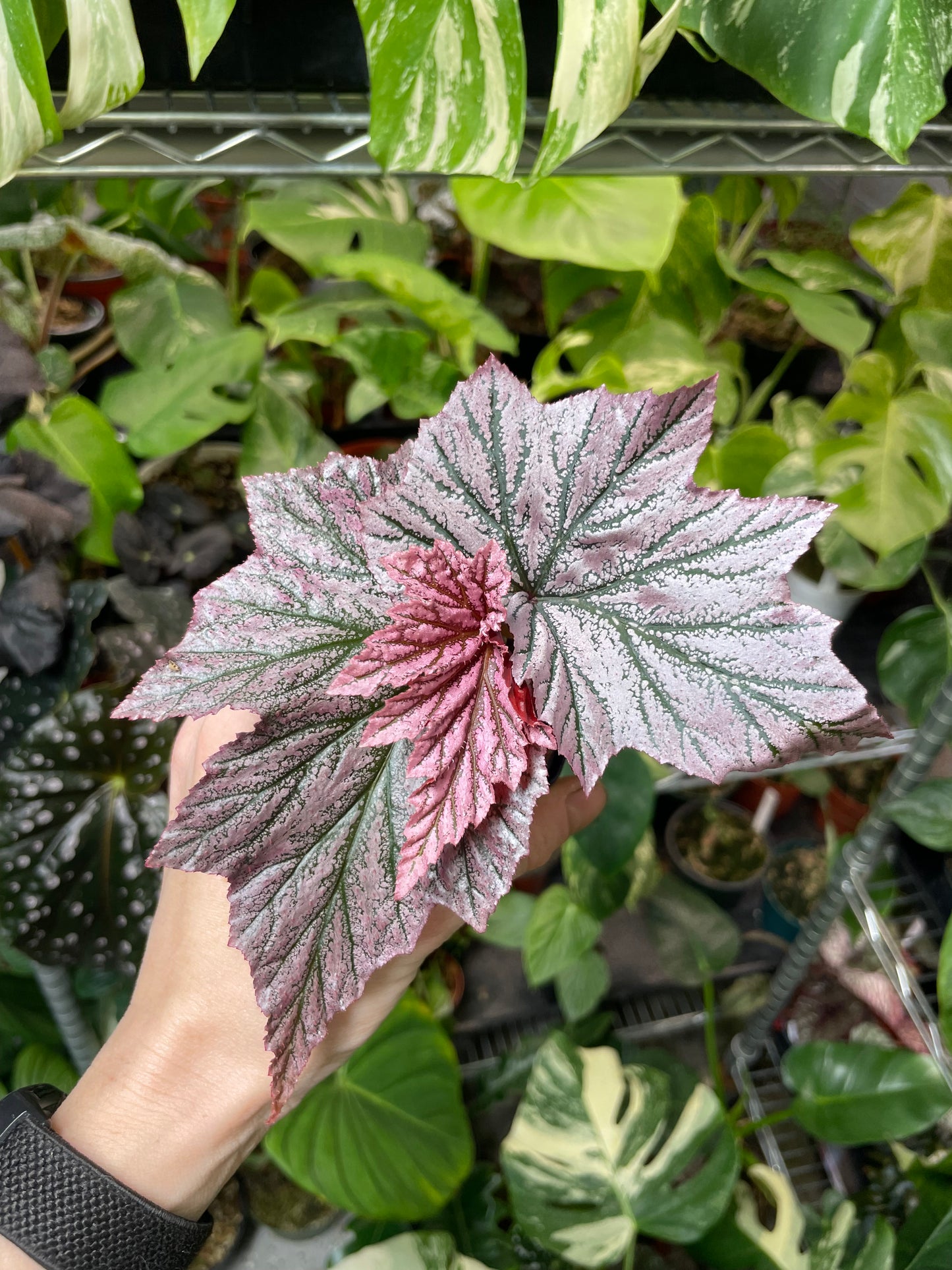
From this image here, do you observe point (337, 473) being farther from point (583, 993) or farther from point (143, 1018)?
point (583, 993)

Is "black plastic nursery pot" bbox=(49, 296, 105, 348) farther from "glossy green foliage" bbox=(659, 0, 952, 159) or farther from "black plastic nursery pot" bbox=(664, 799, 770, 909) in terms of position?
"black plastic nursery pot" bbox=(664, 799, 770, 909)

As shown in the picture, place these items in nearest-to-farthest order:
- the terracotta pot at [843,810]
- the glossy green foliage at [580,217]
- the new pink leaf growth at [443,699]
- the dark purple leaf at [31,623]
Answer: the new pink leaf growth at [443,699] → the glossy green foliage at [580,217] → the dark purple leaf at [31,623] → the terracotta pot at [843,810]

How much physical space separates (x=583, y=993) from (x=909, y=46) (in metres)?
0.90

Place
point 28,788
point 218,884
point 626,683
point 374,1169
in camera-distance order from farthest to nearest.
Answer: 1. point 374,1169
2. point 28,788
3. point 218,884
4. point 626,683

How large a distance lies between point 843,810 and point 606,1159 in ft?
2.02

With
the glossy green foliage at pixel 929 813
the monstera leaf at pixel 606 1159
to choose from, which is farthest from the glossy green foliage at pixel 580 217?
the monstera leaf at pixel 606 1159

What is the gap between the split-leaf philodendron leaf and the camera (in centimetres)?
32

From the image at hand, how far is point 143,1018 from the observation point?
504 mm

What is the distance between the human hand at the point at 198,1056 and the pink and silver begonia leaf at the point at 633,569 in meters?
0.14

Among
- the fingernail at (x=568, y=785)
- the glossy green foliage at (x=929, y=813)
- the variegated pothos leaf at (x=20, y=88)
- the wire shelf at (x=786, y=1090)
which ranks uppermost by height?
the variegated pothos leaf at (x=20, y=88)

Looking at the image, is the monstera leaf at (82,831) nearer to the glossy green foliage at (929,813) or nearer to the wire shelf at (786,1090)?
the glossy green foliage at (929,813)

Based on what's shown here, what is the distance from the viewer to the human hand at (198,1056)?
0.48m

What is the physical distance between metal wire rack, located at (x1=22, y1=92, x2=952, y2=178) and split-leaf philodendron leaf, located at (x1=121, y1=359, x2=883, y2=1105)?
0.26 meters

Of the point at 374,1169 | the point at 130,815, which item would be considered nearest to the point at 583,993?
the point at 374,1169
